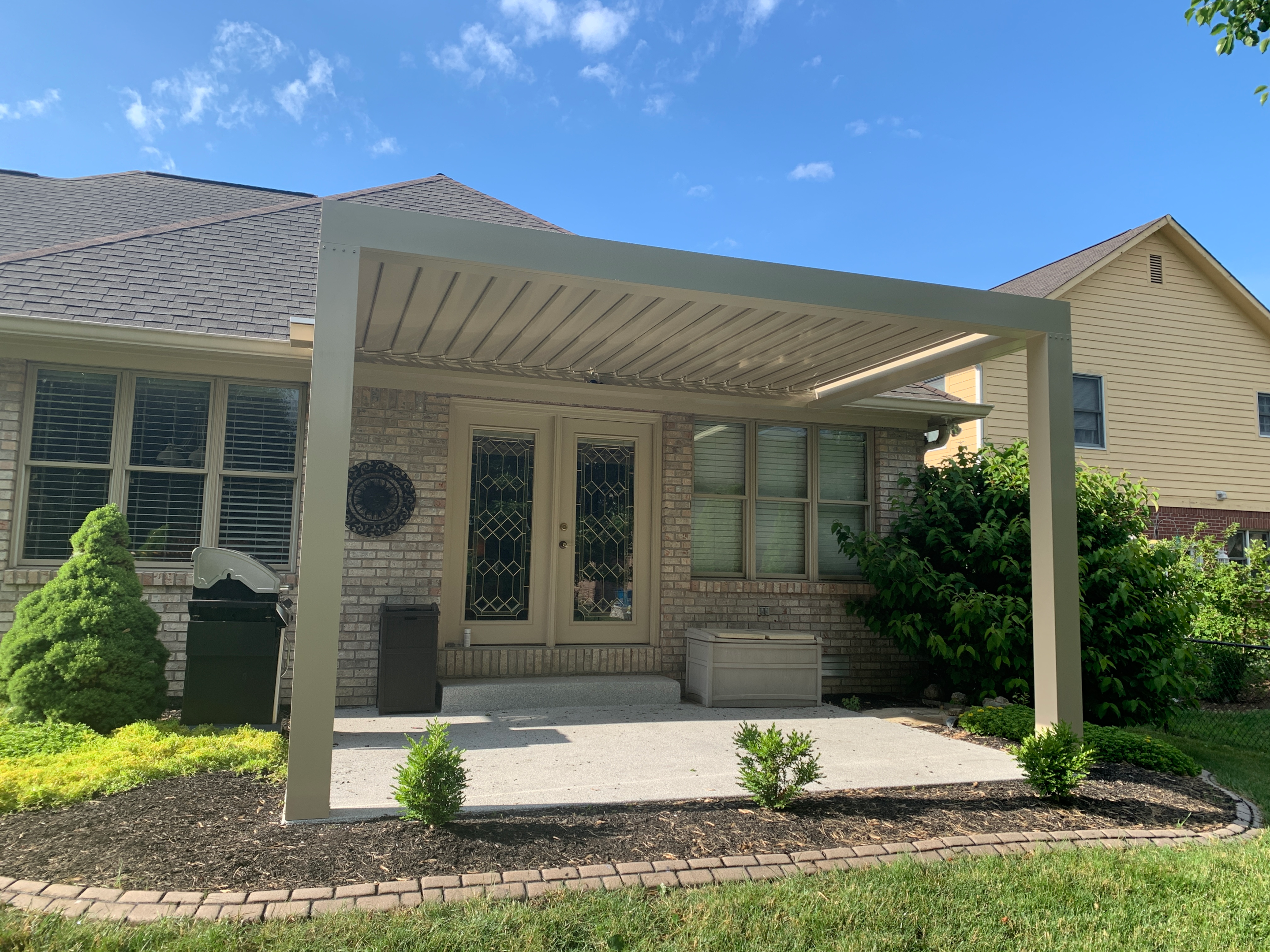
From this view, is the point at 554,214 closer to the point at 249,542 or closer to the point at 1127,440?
the point at 249,542

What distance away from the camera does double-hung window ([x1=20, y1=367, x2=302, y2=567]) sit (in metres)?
6.45

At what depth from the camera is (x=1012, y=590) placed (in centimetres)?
751

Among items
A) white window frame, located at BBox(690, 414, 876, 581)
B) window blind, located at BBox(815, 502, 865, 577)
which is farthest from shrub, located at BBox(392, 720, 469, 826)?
window blind, located at BBox(815, 502, 865, 577)

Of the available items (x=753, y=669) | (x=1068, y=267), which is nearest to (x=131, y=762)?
(x=753, y=669)

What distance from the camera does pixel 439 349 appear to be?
6.48 m

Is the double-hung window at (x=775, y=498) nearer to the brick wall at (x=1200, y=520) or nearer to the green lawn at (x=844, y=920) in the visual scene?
the green lawn at (x=844, y=920)

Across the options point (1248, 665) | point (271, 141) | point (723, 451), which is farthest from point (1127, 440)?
point (271, 141)

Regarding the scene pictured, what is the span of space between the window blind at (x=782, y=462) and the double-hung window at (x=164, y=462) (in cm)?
448

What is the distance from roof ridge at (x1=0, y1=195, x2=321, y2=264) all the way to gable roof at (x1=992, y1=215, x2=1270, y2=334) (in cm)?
1222

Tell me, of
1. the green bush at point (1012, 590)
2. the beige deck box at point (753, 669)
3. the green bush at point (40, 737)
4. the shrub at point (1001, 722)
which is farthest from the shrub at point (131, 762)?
the green bush at point (1012, 590)

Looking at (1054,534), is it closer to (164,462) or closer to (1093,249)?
(164,462)

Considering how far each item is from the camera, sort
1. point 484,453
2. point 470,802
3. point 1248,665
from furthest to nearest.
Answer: point 1248,665
point 484,453
point 470,802

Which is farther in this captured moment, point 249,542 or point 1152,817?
point 249,542

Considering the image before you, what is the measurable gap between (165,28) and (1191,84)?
51.3 ft
